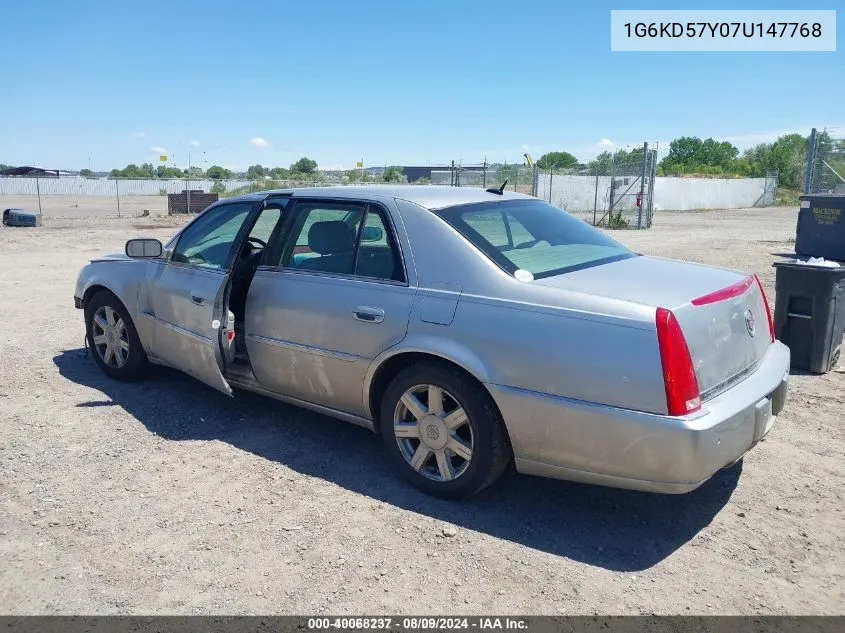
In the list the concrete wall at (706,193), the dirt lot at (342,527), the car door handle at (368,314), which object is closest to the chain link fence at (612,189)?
the concrete wall at (706,193)

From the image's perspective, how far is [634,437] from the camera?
309 centimetres

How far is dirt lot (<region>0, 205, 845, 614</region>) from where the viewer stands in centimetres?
300

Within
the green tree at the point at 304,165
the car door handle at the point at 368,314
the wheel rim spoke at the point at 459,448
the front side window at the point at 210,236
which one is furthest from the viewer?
the green tree at the point at 304,165

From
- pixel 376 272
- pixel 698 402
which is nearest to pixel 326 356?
pixel 376 272

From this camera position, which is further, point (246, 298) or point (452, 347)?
point (246, 298)

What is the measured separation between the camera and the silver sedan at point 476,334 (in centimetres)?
311

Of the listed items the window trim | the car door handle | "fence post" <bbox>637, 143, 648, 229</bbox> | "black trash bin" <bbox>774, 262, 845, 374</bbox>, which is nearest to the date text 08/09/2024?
the car door handle

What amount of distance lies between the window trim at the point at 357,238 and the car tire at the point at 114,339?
1.65 meters

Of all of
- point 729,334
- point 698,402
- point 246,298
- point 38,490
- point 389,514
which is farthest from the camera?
point 246,298

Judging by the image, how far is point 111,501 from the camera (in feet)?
12.6

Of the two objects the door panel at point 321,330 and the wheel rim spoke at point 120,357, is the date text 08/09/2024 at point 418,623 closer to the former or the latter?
the door panel at point 321,330

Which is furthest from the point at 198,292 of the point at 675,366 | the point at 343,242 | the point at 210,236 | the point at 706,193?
the point at 706,193

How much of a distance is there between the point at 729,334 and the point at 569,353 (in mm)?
842

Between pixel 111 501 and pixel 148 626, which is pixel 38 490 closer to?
pixel 111 501
